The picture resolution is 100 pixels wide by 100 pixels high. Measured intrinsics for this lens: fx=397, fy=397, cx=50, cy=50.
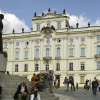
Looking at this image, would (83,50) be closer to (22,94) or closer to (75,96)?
(75,96)

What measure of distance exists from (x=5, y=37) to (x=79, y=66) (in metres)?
19.7

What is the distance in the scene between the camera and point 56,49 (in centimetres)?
8606

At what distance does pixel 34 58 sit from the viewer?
8806cm

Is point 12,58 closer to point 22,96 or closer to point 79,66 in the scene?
point 79,66

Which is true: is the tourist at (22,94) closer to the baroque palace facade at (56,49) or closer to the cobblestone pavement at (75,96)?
the cobblestone pavement at (75,96)

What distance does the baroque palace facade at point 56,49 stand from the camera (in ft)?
271

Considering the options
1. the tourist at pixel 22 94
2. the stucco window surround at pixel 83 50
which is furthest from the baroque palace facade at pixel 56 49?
the tourist at pixel 22 94

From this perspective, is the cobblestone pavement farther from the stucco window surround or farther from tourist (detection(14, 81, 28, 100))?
the stucco window surround

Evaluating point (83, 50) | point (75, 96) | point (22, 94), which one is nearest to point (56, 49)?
point (83, 50)

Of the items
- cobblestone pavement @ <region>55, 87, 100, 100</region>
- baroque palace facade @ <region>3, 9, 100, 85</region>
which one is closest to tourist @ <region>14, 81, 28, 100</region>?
cobblestone pavement @ <region>55, 87, 100, 100</region>

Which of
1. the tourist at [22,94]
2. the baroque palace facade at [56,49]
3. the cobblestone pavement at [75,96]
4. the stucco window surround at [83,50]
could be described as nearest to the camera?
the tourist at [22,94]

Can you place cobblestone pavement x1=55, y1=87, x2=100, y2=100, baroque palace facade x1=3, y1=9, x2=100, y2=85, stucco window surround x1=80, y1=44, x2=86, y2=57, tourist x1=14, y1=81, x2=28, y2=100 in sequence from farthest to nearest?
1. stucco window surround x1=80, y1=44, x2=86, y2=57
2. baroque palace facade x1=3, y1=9, x2=100, y2=85
3. cobblestone pavement x1=55, y1=87, x2=100, y2=100
4. tourist x1=14, y1=81, x2=28, y2=100

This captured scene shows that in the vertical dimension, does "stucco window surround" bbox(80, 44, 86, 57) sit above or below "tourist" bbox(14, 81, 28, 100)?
above

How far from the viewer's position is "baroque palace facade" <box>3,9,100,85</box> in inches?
3255
